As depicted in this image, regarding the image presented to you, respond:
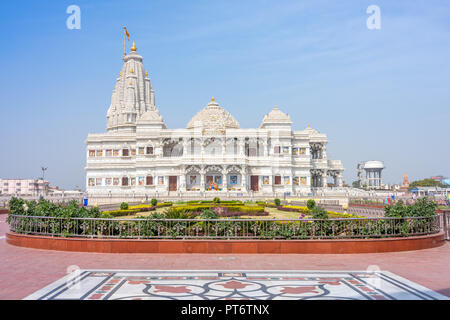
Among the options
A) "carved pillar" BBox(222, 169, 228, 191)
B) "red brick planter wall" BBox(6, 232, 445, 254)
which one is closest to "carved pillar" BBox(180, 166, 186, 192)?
"carved pillar" BBox(222, 169, 228, 191)

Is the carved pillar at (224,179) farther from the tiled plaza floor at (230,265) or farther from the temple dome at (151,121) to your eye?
the tiled plaza floor at (230,265)

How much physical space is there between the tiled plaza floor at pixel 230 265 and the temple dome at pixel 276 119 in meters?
49.2

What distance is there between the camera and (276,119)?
201ft

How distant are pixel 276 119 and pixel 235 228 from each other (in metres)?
50.6

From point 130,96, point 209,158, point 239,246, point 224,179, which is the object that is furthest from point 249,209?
point 130,96

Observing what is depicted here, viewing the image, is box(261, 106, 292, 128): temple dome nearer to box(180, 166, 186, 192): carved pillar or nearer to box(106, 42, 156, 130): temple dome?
box(180, 166, 186, 192): carved pillar

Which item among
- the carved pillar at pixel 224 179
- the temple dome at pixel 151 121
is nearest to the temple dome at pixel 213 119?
the temple dome at pixel 151 121

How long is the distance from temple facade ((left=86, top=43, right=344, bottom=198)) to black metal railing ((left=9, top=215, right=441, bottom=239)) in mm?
40489

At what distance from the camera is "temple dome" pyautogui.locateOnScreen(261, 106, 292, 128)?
61062mm

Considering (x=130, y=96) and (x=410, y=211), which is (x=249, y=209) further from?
(x=130, y=96)

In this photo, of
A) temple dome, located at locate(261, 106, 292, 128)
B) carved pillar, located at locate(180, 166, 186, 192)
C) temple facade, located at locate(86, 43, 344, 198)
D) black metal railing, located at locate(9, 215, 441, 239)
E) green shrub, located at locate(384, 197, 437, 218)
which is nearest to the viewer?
black metal railing, located at locate(9, 215, 441, 239)

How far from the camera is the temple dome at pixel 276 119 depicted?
61.1m

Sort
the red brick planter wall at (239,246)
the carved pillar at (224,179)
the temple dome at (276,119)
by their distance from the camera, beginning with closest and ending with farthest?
the red brick planter wall at (239,246) → the carved pillar at (224,179) → the temple dome at (276,119)

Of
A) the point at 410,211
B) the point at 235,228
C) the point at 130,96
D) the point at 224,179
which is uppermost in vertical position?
the point at 130,96
